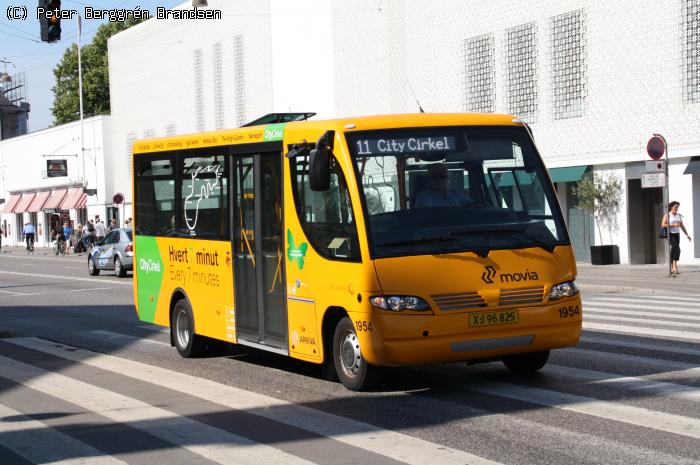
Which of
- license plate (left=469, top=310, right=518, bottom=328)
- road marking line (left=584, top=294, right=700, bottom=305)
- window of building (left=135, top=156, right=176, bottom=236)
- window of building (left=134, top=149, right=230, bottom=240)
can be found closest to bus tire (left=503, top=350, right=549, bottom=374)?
license plate (left=469, top=310, right=518, bottom=328)

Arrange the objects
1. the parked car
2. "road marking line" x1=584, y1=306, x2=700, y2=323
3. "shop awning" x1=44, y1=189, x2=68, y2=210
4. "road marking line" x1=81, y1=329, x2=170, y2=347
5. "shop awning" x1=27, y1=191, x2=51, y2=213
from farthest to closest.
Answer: "shop awning" x1=27, y1=191, x2=51, y2=213 → "shop awning" x1=44, y1=189, x2=68, y2=210 → the parked car → "road marking line" x1=584, y1=306, x2=700, y2=323 → "road marking line" x1=81, y1=329, x2=170, y2=347

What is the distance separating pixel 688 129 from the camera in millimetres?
32156

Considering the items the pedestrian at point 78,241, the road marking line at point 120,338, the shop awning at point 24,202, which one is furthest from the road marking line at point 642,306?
the shop awning at point 24,202

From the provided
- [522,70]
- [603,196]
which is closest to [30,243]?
[522,70]

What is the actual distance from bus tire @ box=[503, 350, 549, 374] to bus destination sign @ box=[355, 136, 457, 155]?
6.81ft

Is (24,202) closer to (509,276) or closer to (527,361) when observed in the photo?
(527,361)

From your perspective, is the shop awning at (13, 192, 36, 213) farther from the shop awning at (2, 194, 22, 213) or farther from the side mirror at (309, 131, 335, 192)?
the side mirror at (309, 131, 335, 192)

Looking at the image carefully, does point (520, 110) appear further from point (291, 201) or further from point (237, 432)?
point (237, 432)

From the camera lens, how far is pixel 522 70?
39094mm

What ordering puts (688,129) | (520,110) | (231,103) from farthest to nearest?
(231,103) < (520,110) < (688,129)

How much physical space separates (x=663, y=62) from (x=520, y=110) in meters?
7.39

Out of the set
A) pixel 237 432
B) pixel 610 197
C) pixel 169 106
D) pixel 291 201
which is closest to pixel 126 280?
pixel 610 197

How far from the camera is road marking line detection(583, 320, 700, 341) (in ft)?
44.9

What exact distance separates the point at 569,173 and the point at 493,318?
92.3ft
